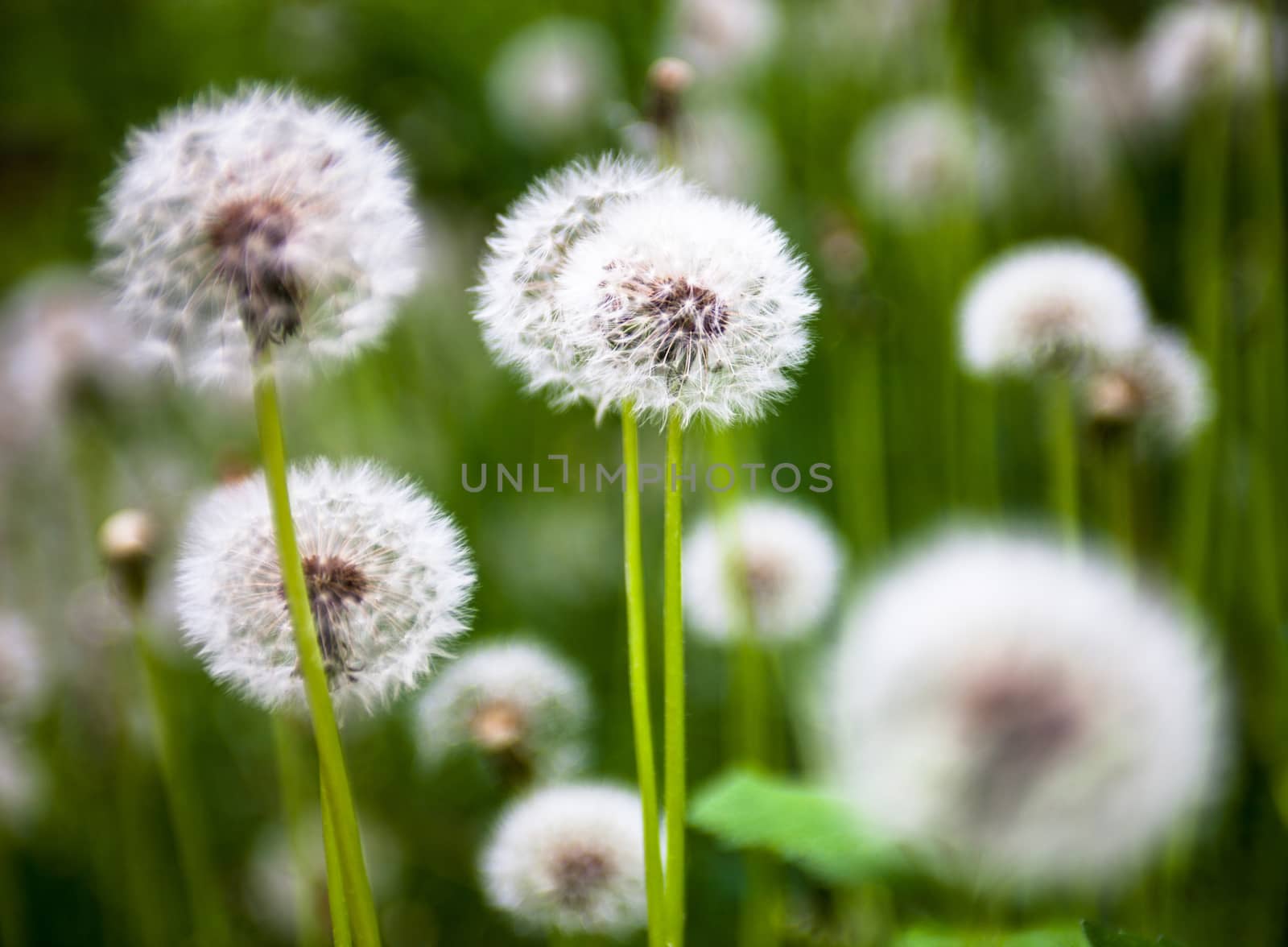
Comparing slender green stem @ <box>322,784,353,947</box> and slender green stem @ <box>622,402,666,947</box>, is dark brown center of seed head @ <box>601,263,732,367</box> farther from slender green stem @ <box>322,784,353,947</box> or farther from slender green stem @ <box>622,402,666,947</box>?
slender green stem @ <box>322,784,353,947</box>

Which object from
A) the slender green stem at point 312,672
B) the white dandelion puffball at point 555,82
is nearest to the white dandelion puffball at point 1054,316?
the slender green stem at point 312,672

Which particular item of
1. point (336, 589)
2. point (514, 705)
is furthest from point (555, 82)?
point (336, 589)

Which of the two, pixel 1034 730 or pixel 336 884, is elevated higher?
pixel 1034 730

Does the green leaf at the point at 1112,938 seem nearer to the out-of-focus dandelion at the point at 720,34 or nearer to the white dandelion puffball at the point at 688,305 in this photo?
the white dandelion puffball at the point at 688,305

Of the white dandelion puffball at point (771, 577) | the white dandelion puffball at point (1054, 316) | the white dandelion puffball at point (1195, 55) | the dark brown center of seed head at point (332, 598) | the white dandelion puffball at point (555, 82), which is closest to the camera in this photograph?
the dark brown center of seed head at point (332, 598)

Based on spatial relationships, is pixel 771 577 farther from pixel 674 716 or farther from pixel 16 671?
pixel 16 671

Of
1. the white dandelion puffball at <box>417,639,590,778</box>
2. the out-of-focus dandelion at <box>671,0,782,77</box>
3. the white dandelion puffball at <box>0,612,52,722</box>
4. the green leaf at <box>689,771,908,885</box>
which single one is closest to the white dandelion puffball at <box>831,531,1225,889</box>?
the green leaf at <box>689,771,908,885</box>

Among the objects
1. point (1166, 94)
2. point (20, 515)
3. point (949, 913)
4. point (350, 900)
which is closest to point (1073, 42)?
point (1166, 94)
